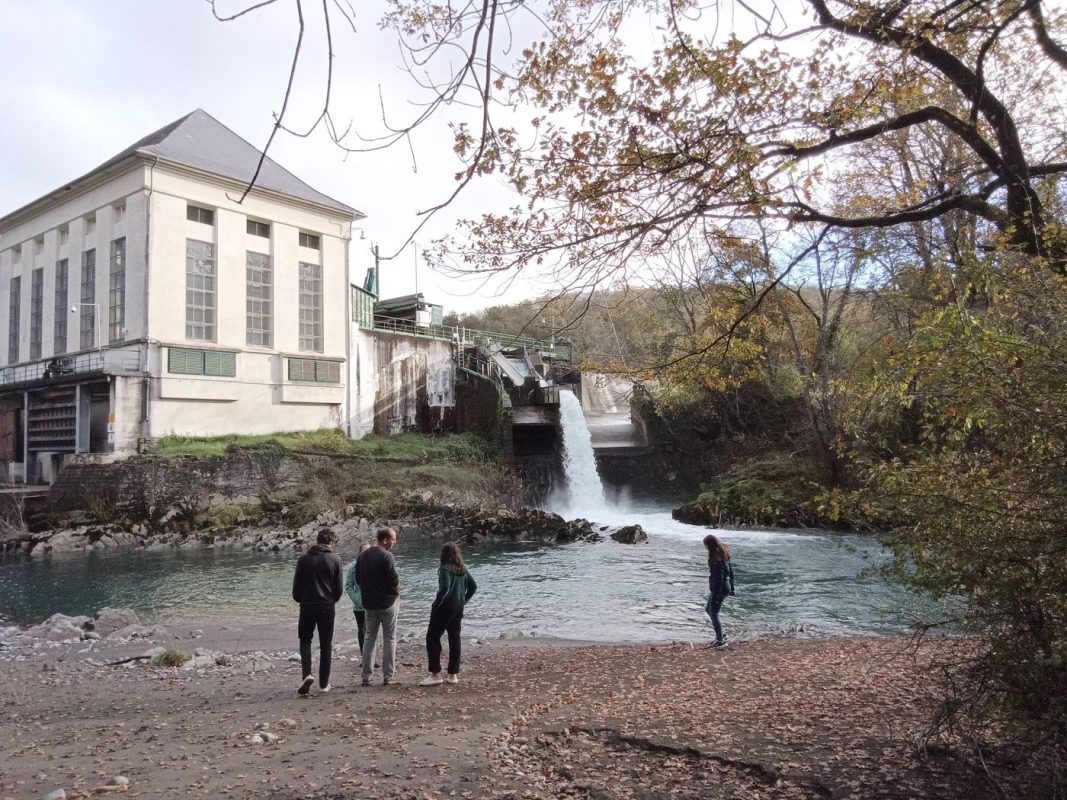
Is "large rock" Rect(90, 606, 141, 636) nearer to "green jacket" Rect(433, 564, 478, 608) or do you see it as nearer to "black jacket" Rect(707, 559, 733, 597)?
"green jacket" Rect(433, 564, 478, 608)

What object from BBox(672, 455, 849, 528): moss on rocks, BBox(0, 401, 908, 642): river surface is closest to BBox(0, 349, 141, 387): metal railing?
BBox(0, 401, 908, 642): river surface

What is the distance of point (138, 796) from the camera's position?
461cm

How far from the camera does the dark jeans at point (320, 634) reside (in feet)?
24.3

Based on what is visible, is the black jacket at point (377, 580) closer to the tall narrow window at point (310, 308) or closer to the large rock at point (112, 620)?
the large rock at point (112, 620)

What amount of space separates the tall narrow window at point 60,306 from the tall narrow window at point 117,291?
16.3 ft

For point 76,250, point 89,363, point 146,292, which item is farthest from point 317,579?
point 76,250

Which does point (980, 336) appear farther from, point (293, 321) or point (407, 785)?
point (293, 321)

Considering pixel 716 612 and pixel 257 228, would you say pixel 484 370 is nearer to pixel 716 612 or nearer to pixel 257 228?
pixel 257 228

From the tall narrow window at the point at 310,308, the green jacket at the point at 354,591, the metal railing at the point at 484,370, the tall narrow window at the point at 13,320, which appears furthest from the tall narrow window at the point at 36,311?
the green jacket at the point at 354,591

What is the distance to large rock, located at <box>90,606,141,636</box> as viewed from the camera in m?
12.9

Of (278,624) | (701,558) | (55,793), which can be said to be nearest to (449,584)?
(55,793)

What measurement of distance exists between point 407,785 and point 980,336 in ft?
14.6

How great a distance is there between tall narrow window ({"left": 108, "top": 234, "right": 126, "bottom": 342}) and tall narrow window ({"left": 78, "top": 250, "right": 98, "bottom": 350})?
1425 mm

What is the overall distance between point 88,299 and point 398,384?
1460 cm
